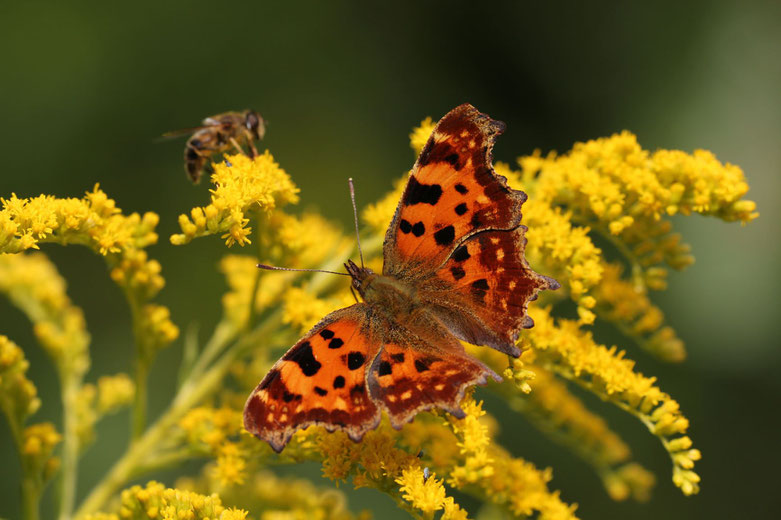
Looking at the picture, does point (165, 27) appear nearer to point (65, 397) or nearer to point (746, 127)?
point (65, 397)

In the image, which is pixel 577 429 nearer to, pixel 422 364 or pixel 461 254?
pixel 461 254

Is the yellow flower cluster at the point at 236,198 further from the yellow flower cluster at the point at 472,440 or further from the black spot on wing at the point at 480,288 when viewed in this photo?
the yellow flower cluster at the point at 472,440

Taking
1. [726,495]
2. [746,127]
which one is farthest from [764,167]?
[726,495]

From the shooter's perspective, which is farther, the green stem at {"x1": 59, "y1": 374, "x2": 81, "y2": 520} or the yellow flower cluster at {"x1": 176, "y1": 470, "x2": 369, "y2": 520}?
the yellow flower cluster at {"x1": 176, "y1": 470, "x2": 369, "y2": 520}

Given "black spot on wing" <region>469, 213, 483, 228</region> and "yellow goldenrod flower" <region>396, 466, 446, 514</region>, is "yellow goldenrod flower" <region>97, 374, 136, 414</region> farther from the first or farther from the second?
"black spot on wing" <region>469, 213, 483, 228</region>

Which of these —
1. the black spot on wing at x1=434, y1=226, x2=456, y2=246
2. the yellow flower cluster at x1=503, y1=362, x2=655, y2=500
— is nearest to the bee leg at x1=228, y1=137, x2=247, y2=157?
the black spot on wing at x1=434, y1=226, x2=456, y2=246

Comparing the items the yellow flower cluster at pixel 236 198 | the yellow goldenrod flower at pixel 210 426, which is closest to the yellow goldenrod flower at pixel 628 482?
the yellow goldenrod flower at pixel 210 426

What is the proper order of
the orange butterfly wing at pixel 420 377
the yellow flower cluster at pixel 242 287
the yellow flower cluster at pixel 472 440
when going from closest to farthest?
the orange butterfly wing at pixel 420 377 < the yellow flower cluster at pixel 472 440 < the yellow flower cluster at pixel 242 287
